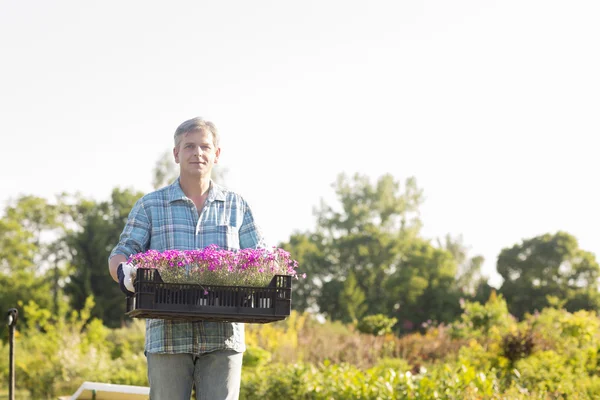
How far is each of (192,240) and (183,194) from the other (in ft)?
0.63

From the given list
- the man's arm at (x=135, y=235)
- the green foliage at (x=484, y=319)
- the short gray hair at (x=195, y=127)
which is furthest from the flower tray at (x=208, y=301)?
the green foliage at (x=484, y=319)

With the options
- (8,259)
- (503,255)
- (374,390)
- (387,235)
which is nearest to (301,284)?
(387,235)

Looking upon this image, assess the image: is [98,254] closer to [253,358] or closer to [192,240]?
[253,358]

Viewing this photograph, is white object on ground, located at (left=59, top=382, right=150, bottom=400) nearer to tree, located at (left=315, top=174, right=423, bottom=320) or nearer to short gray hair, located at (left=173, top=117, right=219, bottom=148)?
short gray hair, located at (left=173, top=117, right=219, bottom=148)

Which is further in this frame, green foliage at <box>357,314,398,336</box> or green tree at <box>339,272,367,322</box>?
green tree at <box>339,272,367,322</box>

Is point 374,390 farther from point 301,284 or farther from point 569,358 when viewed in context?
point 301,284

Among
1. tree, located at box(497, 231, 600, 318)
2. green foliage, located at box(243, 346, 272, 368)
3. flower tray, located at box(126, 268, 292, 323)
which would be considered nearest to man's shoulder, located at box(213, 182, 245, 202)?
flower tray, located at box(126, 268, 292, 323)

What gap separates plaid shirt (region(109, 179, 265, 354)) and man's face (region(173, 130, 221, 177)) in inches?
4.7

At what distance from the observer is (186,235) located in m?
3.04

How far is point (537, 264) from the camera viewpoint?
26000mm

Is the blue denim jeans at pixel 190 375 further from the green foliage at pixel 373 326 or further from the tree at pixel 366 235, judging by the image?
the tree at pixel 366 235

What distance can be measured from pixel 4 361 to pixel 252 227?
39.0 ft

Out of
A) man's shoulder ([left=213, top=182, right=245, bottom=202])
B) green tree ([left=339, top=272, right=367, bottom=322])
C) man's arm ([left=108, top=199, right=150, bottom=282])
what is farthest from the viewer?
green tree ([left=339, top=272, right=367, bottom=322])

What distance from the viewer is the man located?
2.87 meters
